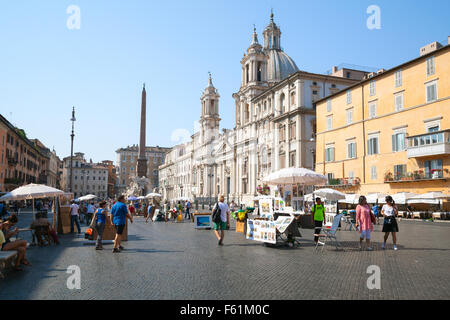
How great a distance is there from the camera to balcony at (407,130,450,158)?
2572cm

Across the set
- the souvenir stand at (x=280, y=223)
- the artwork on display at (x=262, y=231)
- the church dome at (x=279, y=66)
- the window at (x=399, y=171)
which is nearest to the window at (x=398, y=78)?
the window at (x=399, y=171)

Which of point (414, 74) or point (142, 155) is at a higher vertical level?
point (414, 74)

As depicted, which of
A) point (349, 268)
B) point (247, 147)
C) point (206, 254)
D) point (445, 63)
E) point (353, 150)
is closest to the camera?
point (349, 268)

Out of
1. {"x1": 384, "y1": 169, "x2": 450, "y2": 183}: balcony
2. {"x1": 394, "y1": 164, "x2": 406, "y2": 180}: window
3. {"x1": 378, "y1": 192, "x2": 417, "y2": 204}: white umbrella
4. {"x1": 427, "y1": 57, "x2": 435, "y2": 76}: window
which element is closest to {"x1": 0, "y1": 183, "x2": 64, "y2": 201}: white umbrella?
{"x1": 378, "y1": 192, "x2": 417, "y2": 204}: white umbrella

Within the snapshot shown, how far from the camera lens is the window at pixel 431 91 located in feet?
90.2

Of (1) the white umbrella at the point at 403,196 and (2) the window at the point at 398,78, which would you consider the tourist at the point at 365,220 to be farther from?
(2) the window at the point at 398,78

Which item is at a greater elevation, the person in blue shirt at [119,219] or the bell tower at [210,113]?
the bell tower at [210,113]

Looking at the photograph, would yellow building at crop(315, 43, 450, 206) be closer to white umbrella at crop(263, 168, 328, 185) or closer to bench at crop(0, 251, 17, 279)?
white umbrella at crop(263, 168, 328, 185)

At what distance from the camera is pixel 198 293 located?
5680mm

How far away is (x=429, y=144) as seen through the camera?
26672 mm

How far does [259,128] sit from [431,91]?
2669 cm
